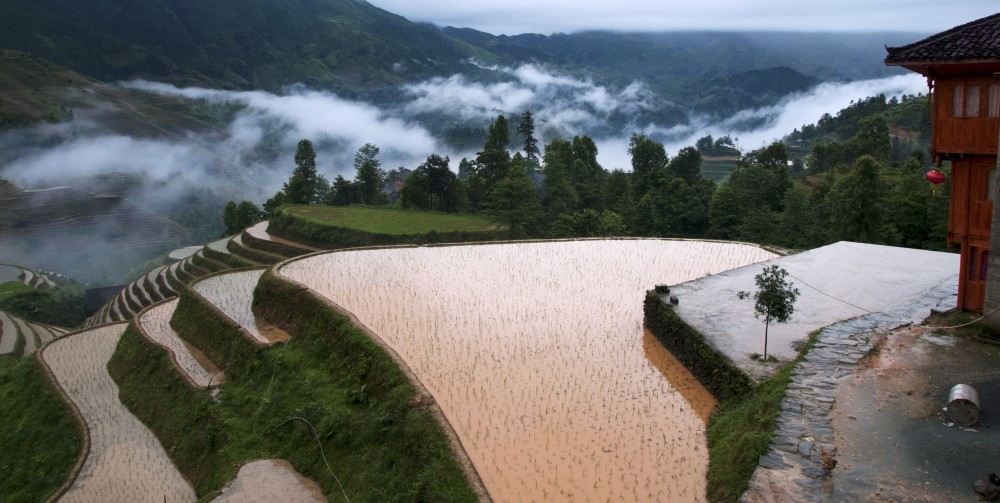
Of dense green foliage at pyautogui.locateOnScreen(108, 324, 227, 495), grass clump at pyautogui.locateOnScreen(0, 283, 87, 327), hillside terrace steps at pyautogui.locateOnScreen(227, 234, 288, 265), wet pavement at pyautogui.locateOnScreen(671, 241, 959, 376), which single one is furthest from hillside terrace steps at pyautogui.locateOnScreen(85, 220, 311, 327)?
wet pavement at pyautogui.locateOnScreen(671, 241, 959, 376)

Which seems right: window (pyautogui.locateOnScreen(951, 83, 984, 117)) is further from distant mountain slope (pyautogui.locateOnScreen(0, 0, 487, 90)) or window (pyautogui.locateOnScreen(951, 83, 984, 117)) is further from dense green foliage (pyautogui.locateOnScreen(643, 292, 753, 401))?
distant mountain slope (pyautogui.locateOnScreen(0, 0, 487, 90))

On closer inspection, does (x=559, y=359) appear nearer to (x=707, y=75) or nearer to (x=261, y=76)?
(x=261, y=76)

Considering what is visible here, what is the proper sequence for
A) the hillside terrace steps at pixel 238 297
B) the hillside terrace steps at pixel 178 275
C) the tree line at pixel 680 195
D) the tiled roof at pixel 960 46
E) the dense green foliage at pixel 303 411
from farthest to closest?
the hillside terrace steps at pixel 178 275 → the tree line at pixel 680 195 → the hillside terrace steps at pixel 238 297 → the tiled roof at pixel 960 46 → the dense green foliage at pixel 303 411

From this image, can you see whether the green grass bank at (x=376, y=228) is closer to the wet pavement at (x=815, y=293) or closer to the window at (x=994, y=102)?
the wet pavement at (x=815, y=293)

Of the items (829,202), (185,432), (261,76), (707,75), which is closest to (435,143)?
(261,76)

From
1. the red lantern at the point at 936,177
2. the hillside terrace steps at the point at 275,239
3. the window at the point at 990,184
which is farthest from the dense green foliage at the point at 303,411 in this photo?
the hillside terrace steps at the point at 275,239

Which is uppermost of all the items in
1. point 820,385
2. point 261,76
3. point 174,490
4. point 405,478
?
point 261,76
